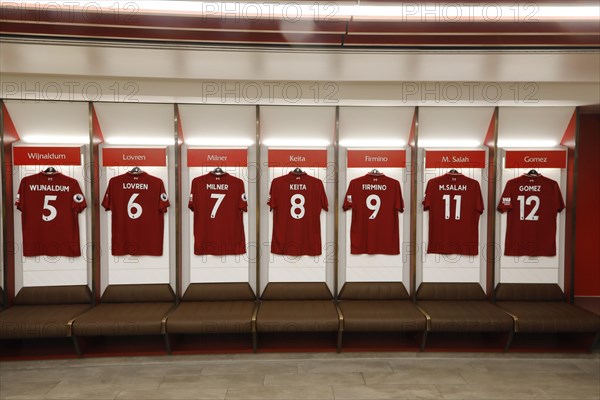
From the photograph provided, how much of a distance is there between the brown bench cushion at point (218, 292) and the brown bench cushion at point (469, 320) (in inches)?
71.4

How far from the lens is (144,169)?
4.02 metres

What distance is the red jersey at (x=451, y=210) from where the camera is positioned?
4.06 meters

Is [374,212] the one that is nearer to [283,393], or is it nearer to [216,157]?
[216,157]

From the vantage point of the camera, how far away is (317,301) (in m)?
3.96

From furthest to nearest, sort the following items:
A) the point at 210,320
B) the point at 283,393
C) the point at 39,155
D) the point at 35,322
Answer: the point at 39,155, the point at 210,320, the point at 35,322, the point at 283,393

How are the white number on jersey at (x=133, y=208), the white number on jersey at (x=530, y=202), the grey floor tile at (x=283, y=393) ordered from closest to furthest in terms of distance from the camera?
the grey floor tile at (x=283, y=393) → the white number on jersey at (x=133, y=208) → the white number on jersey at (x=530, y=202)

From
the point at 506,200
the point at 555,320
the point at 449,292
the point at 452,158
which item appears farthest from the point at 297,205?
the point at 555,320

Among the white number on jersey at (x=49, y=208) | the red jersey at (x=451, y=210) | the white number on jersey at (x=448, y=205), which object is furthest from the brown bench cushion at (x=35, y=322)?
the white number on jersey at (x=448, y=205)

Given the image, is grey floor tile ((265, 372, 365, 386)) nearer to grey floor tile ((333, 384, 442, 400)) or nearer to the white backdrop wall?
grey floor tile ((333, 384, 442, 400))

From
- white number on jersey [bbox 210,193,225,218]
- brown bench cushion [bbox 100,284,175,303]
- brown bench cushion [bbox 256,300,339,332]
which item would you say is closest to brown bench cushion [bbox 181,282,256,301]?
brown bench cushion [bbox 100,284,175,303]

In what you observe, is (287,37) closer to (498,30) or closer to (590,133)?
(498,30)

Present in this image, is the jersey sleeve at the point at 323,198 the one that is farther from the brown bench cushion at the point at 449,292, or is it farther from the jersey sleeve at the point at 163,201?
the jersey sleeve at the point at 163,201

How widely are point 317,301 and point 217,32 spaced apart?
2.72 m

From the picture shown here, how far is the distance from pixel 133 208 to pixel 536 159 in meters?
4.25
